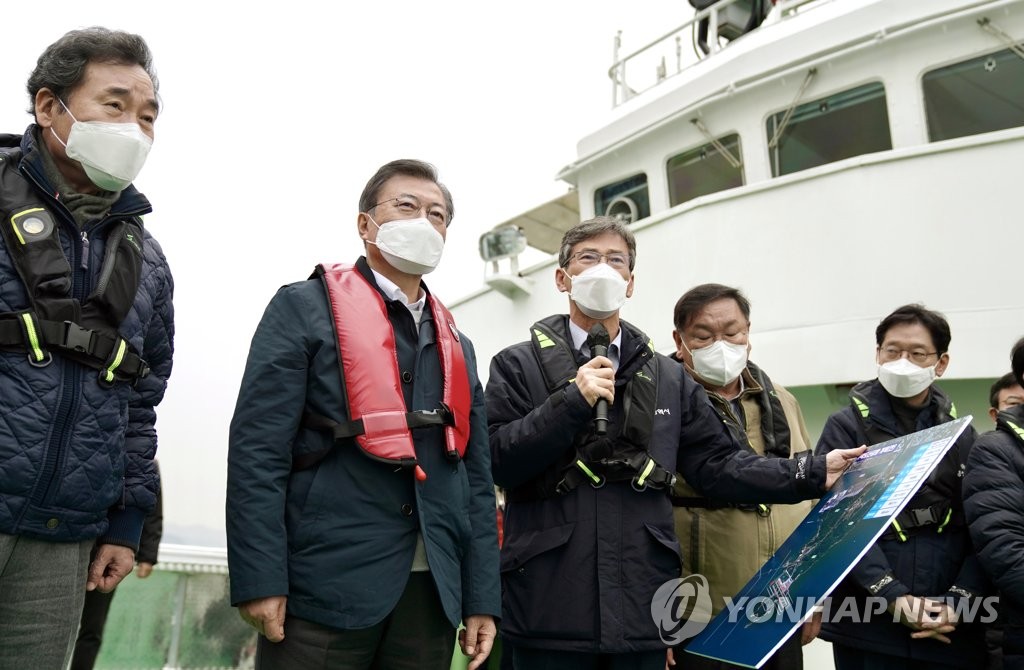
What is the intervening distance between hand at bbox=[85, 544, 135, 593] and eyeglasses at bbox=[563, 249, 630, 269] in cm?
165

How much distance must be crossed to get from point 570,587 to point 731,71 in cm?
586

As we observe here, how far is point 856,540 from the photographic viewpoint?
2082 millimetres

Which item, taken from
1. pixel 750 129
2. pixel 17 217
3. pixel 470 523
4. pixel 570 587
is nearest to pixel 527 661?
pixel 570 587

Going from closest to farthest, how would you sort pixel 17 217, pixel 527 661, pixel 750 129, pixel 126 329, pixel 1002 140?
pixel 17 217 → pixel 126 329 → pixel 527 661 → pixel 1002 140 → pixel 750 129

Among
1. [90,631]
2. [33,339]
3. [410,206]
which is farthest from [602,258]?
[90,631]

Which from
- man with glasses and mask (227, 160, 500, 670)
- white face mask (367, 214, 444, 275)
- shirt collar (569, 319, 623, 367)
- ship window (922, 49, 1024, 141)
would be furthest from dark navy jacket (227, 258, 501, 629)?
ship window (922, 49, 1024, 141)

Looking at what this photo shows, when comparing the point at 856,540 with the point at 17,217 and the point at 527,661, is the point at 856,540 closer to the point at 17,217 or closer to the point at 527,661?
the point at 527,661

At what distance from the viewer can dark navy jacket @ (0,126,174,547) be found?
170 centimetres

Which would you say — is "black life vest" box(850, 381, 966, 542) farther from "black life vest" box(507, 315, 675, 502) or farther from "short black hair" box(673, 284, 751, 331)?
"black life vest" box(507, 315, 675, 502)

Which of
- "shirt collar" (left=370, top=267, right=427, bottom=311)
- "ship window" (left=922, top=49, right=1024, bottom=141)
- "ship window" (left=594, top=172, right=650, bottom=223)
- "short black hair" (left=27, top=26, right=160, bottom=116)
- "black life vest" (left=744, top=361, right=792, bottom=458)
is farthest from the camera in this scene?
"ship window" (left=594, top=172, right=650, bottom=223)

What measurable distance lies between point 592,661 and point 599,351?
91 cm

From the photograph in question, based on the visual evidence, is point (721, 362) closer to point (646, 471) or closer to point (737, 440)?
point (737, 440)

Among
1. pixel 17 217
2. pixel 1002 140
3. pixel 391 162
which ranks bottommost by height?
pixel 17 217

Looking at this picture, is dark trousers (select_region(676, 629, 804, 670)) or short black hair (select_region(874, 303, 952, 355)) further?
short black hair (select_region(874, 303, 952, 355))
